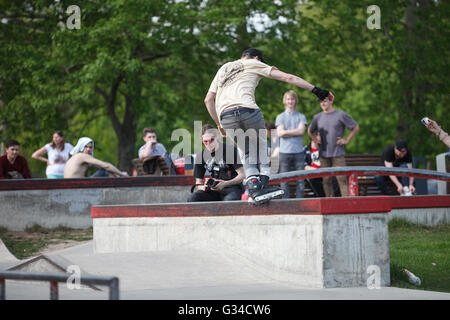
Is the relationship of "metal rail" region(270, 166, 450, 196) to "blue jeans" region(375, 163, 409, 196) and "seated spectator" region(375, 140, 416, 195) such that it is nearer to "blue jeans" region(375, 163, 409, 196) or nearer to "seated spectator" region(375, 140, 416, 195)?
"seated spectator" region(375, 140, 416, 195)

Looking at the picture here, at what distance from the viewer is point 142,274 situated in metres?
6.69

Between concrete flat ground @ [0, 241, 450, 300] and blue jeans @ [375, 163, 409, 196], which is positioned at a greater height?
blue jeans @ [375, 163, 409, 196]

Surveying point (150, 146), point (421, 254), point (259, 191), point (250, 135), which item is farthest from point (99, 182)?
point (421, 254)

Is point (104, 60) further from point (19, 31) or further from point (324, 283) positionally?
point (324, 283)

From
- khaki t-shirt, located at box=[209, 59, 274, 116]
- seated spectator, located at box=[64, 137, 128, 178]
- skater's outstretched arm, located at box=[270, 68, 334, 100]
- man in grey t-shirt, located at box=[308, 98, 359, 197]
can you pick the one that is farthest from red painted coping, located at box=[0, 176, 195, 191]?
skater's outstretched arm, located at box=[270, 68, 334, 100]

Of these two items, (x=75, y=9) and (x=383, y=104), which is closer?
(x=75, y=9)

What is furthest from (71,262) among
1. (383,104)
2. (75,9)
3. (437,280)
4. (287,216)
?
(383,104)

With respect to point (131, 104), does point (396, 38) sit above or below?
above

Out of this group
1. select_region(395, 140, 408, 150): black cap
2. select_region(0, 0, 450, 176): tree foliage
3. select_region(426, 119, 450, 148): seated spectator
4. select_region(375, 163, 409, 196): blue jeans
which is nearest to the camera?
select_region(426, 119, 450, 148): seated spectator

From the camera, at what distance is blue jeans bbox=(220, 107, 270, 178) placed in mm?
7043

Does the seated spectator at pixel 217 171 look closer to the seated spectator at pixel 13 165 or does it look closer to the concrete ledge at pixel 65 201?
the concrete ledge at pixel 65 201

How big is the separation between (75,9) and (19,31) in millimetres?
3118

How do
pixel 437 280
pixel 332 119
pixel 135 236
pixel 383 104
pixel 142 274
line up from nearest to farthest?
pixel 142 274 → pixel 437 280 → pixel 135 236 → pixel 332 119 → pixel 383 104

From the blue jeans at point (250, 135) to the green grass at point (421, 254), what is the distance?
177cm
